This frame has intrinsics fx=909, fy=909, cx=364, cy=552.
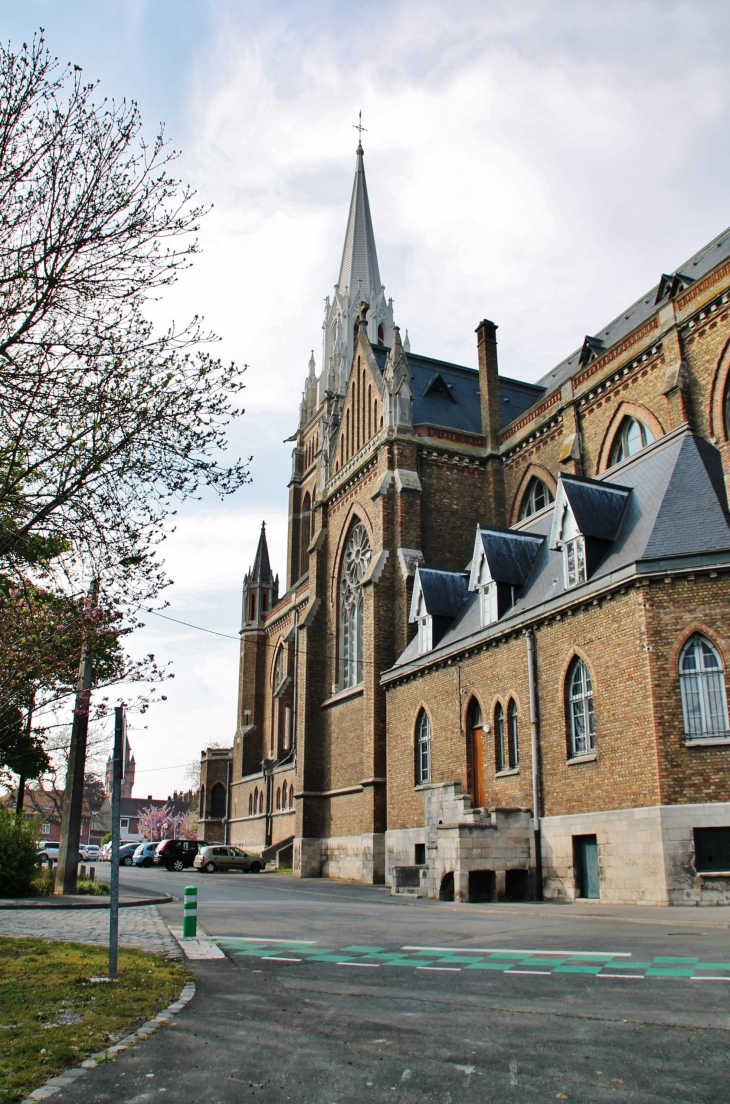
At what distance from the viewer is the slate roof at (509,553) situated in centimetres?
2291

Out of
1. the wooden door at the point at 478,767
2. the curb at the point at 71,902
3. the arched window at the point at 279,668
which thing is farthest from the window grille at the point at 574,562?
the arched window at the point at 279,668

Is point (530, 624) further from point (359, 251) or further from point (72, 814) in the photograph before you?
point (359, 251)

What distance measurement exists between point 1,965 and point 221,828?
5119 centimetres

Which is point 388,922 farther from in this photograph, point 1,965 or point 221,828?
point 221,828

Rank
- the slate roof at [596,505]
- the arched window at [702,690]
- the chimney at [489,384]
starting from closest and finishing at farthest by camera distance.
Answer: the arched window at [702,690], the slate roof at [596,505], the chimney at [489,384]

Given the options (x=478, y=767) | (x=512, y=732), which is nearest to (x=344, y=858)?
(x=478, y=767)

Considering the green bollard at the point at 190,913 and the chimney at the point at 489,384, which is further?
the chimney at the point at 489,384

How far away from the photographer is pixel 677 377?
2264 centimetres

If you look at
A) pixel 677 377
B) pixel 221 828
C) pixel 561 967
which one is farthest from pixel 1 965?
pixel 221 828

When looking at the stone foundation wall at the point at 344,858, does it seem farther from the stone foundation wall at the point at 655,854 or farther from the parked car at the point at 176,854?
the parked car at the point at 176,854

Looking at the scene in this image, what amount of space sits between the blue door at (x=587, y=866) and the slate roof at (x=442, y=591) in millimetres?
9550

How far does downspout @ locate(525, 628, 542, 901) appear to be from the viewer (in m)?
18.5

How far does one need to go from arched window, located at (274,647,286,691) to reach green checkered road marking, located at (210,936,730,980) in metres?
40.4

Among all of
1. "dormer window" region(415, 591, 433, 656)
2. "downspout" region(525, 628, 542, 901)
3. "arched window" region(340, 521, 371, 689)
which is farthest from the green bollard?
"arched window" region(340, 521, 371, 689)
